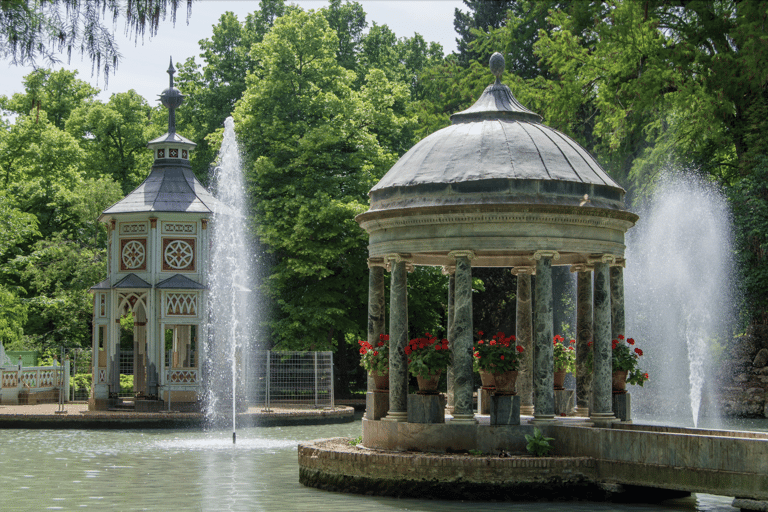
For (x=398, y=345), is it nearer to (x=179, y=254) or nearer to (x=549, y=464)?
(x=549, y=464)

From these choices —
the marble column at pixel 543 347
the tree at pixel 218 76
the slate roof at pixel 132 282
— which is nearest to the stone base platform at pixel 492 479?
the marble column at pixel 543 347

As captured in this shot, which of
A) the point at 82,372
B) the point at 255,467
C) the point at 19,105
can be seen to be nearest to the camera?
the point at 255,467

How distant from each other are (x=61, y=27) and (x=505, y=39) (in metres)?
34.1

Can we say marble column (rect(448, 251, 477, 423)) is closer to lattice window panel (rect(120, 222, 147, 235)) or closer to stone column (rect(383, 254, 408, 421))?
stone column (rect(383, 254, 408, 421))

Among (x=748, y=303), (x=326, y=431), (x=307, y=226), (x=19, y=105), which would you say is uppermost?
(x=19, y=105)

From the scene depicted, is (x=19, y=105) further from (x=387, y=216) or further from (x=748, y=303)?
(x=387, y=216)

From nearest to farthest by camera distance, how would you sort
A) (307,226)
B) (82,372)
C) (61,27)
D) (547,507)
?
(61,27), (547,507), (307,226), (82,372)

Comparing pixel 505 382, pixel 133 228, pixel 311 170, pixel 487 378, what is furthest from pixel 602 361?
pixel 311 170

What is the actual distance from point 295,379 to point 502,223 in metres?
18.2

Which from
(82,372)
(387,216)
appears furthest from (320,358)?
(387,216)

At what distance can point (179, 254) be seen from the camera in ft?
103

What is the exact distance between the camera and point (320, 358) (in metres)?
33.4

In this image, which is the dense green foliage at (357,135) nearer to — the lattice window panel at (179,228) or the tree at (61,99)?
the tree at (61,99)

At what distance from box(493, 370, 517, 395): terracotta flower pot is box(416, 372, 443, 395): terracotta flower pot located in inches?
36.7
